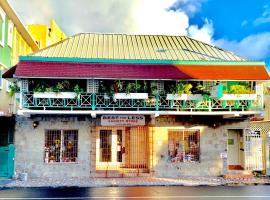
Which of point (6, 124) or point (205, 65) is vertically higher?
point (205, 65)

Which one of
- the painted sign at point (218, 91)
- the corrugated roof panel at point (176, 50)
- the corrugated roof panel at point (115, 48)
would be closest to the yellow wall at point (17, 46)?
the corrugated roof panel at point (115, 48)

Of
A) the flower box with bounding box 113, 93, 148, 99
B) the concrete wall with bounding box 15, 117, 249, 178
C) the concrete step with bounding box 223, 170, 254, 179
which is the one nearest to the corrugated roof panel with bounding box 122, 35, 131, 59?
the flower box with bounding box 113, 93, 148, 99

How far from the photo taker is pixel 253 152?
22375mm

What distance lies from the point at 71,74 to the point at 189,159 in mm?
8031

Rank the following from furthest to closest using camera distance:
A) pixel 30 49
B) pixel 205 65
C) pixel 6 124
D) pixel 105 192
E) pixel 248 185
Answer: pixel 30 49
pixel 6 124
pixel 205 65
pixel 248 185
pixel 105 192

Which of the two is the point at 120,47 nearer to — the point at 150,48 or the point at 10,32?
the point at 150,48

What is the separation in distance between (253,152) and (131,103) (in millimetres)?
7691

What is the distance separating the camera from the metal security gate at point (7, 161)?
20.5 m

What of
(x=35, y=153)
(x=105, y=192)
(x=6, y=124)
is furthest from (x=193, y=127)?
(x=6, y=124)

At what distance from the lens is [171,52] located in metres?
23.8

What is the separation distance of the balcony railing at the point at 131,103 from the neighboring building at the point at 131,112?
5 cm

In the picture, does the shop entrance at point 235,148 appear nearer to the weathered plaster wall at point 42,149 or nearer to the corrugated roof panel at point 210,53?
the corrugated roof panel at point 210,53

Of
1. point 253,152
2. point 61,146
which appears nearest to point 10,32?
point 61,146

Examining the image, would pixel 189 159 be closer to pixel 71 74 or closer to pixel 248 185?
pixel 248 185
